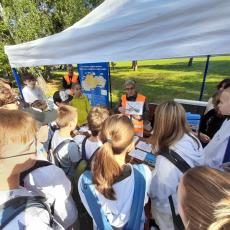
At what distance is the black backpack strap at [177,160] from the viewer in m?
1.54

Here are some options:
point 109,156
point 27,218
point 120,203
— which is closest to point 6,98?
point 109,156

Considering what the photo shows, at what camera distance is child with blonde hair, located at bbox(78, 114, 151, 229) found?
137cm

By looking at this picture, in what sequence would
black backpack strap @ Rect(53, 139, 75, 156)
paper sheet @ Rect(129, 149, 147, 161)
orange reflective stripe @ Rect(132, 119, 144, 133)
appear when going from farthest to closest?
orange reflective stripe @ Rect(132, 119, 144, 133)
paper sheet @ Rect(129, 149, 147, 161)
black backpack strap @ Rect(53, 139, 75, 156)

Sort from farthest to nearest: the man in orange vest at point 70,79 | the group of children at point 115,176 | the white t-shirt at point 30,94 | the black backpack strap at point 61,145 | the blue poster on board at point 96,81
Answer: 1. the man in orange vest at point 70,79
2. the blue poster on board at point 96,81
3. the white t-shirt at point 30,94
4. the black backpack strap at point 61,145
5. the group of children at point 115,176

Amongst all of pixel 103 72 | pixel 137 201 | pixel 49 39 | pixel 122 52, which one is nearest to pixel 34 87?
pixel 103 72

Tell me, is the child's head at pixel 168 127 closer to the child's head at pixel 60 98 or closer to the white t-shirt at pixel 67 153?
the white t-shirt at pixel 67 153

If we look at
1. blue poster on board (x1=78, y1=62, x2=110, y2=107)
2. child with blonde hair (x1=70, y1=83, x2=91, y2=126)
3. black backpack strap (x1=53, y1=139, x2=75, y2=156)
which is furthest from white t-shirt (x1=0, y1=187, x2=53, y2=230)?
blue poster on board (x1=78, y1=62, x2=110, y2=107)

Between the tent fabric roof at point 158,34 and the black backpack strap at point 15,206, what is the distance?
54.1 inches

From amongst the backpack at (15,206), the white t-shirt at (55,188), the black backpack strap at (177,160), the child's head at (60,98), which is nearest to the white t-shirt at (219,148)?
the black backpack strap at (177,160)

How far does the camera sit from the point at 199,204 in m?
0.74

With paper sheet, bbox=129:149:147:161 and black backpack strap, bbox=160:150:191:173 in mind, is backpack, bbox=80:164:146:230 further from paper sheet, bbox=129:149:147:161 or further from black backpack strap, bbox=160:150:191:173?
paper sheet, bbox=129:149:147:161

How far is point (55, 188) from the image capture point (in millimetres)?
1521

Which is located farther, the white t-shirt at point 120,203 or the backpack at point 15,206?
the white t-shirt at point 120,203

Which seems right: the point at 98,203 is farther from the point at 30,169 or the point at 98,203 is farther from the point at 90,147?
the point at 90,147
